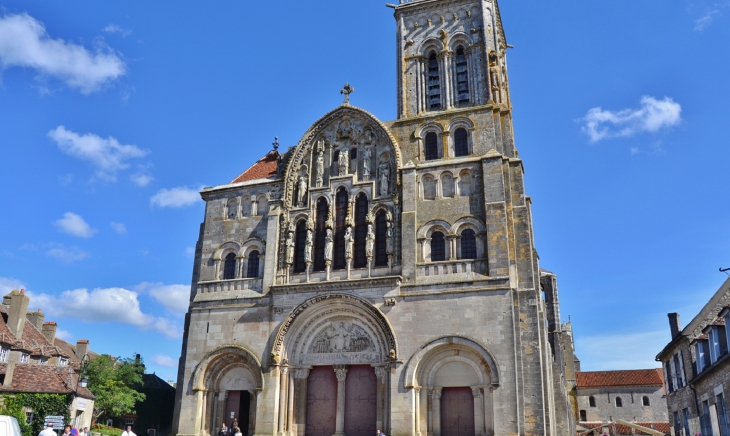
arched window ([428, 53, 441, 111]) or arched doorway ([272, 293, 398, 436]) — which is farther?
arched window ([428, 53, 441, 111])

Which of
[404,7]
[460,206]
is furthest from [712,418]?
[404,7]

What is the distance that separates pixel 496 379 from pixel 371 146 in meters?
13.0

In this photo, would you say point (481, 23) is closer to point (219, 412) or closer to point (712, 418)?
point (712, 418)

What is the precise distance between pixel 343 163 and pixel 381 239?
4589mm

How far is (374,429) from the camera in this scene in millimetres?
26359

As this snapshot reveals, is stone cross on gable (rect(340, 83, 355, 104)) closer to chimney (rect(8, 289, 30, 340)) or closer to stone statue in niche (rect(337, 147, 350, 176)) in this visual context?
stone statue in niche (rect(337, 147, 350, 176))

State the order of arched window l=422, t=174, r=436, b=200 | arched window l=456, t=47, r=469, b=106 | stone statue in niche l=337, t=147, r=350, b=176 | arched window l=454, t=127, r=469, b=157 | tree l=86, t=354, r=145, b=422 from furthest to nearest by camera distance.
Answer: tree l=86, t=354, r=145, b=422
arched window l=456, t=47, r=469, b=106
stone statue in niche l=337, t=147, r=350, b=176
arched window l=454, t=127, r=469, b=157
arched window l=422, t=174, r=436, b=200

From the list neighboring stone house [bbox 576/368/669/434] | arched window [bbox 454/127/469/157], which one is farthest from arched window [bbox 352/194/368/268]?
neighboring stone house [bbox 576/368/669/434]

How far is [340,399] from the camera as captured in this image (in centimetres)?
2684

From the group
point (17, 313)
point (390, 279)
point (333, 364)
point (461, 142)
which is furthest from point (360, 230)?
point (17, 313)

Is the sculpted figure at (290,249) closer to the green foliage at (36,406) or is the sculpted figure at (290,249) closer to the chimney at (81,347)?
the green foliage at (36,406)

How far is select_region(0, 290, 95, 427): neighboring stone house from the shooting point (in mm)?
28359

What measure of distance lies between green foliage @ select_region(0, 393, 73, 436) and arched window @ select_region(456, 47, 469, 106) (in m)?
24.0

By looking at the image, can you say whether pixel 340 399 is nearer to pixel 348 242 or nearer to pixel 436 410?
pixel 436 410
